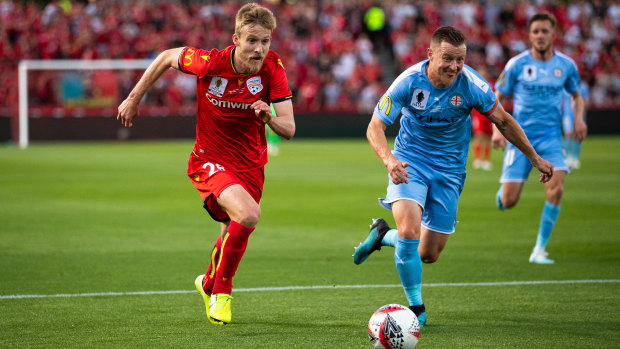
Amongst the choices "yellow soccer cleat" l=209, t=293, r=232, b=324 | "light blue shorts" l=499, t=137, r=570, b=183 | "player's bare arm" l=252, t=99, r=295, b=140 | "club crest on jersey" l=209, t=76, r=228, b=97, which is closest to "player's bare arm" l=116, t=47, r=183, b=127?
"club crest on jersey" l=209, t=76, r=228, b=97

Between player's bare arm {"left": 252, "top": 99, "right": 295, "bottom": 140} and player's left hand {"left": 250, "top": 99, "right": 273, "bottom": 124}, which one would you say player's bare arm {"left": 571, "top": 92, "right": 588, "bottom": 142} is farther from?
player's left hand {"left": 250, "top": 99, "right": 273, "bottom": 124}

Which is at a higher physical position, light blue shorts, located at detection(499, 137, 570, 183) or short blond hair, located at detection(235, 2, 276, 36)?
short blond hair, located at detection(235, 2, 276, 36)

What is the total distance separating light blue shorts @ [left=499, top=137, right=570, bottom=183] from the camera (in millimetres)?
9219

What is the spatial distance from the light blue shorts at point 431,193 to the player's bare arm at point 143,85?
1847mm

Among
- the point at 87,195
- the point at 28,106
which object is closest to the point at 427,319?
the point at 87,195

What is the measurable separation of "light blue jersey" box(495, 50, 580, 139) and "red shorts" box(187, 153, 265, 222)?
398 cm

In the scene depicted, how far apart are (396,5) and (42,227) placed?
29.5 metres

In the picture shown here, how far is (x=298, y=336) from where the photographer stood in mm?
5809

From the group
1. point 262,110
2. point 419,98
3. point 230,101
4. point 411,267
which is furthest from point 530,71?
point 262,110

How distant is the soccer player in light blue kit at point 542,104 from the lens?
30.1ft

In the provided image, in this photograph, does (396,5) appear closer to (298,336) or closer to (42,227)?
(42,227)

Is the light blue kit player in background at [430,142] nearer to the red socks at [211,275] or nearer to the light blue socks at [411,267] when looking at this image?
the light blue socks at [411,267]

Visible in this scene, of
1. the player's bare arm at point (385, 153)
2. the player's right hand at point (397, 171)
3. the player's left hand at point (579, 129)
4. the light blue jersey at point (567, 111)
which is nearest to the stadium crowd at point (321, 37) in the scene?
the light blue jersey at point (567, 111)

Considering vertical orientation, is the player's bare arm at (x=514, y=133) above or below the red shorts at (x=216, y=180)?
above
